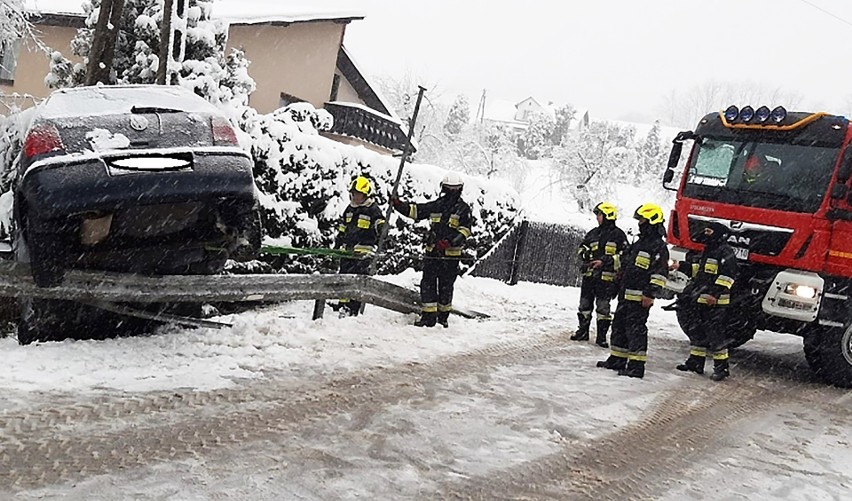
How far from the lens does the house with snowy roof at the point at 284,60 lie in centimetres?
1862

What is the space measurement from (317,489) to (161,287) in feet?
8.73

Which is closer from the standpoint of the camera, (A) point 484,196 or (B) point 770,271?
(B) point 770,271

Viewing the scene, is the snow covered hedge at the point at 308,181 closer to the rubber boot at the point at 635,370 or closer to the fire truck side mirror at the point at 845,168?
the rubber boot at the point at 635,370

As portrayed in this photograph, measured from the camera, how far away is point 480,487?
4.19 m

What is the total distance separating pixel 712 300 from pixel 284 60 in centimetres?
1609

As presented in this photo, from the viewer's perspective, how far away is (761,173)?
8969mm

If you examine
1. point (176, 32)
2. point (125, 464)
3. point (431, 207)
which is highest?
point (176, 32)

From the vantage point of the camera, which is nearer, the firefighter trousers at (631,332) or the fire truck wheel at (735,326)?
the firefighter trousers at (631,332)

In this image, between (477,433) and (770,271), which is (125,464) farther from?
(770,271)

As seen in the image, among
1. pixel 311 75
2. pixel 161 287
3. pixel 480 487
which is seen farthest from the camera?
pixel 311 75

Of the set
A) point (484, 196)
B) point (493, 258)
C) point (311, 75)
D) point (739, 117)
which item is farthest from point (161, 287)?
point (311, 75)

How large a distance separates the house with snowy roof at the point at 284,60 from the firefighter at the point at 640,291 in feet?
40.2

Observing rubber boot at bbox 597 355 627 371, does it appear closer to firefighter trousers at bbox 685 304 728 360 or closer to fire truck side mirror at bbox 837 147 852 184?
firefighter trousers at bbox 685 304 728 360

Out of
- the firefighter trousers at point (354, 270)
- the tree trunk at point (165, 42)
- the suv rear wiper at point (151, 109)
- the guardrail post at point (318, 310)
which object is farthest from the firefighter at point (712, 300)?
the tree trunk at point (165, 42)
